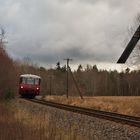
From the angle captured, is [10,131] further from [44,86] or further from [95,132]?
[44,86]

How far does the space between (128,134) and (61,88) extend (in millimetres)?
143979

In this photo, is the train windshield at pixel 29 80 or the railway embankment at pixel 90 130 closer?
the railway embankment at pixel 90 130

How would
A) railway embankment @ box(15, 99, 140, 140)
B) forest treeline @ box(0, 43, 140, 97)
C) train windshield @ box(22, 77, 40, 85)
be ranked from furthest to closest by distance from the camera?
forest treeline @ box(0, 43, 140, 97)
train windshield @ box(22, 77, 40, 85)
railway embankment @ box(15, 99, 140, 140)

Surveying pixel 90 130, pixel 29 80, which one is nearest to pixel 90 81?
pixel 29 80

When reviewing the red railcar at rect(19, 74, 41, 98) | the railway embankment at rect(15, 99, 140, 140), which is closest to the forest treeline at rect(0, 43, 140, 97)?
the red railcar at rect(19, 74, 41, 98)

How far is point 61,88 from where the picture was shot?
159125 millimetres

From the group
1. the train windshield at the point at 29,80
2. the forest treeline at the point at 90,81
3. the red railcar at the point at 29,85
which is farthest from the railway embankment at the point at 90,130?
the forest treeline at the point at 90,81

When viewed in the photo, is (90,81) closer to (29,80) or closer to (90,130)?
(29,80)

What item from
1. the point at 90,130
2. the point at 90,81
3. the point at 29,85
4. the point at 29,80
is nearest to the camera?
the point at 90,130

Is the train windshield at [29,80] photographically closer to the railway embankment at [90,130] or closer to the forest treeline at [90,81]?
the railway embankment at [90,130]

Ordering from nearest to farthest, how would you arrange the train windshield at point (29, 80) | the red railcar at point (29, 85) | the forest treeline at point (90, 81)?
the red railcar at point (29, 85)
the train windshield at point (29, 80)
the forest treeline at point (90, 81)

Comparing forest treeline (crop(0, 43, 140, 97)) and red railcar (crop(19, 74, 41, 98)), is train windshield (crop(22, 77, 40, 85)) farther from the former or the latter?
forest treeline (crop(0, 43, 140, 97))

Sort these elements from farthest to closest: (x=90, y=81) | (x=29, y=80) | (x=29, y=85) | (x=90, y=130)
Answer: (x=90, y=81) → (x=29, y=80) → (x=29, y=85) → (x=90, y=130)

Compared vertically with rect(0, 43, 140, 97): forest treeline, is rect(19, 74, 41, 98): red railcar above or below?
below
